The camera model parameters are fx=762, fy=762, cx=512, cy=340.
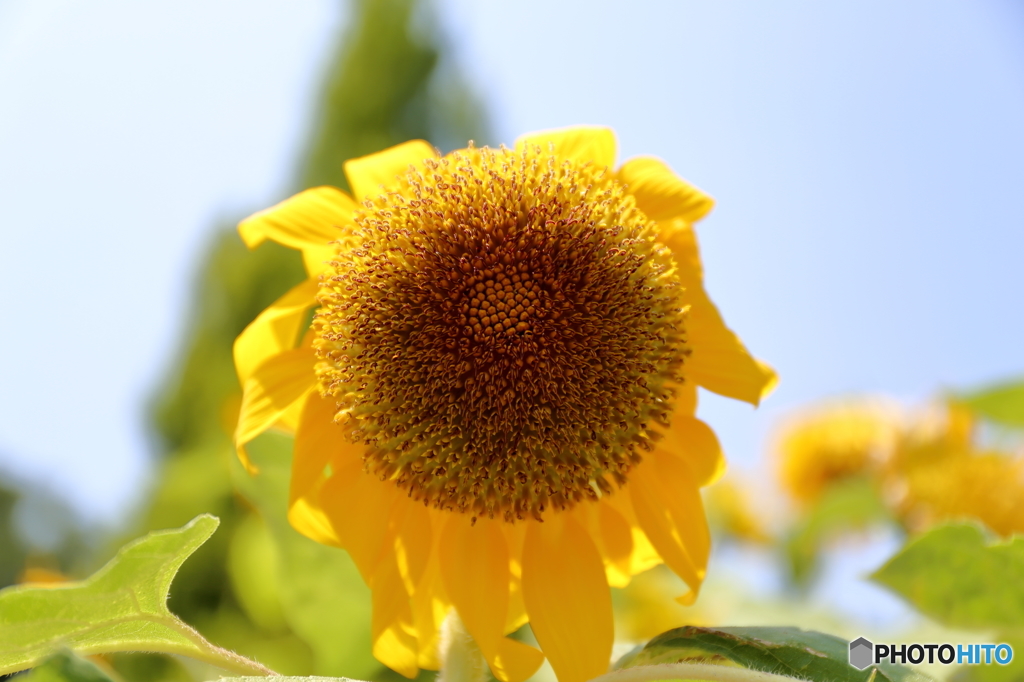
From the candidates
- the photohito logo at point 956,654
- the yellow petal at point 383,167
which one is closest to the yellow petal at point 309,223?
the yellow petal at point 383,167

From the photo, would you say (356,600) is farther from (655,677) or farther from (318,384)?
(655,677)

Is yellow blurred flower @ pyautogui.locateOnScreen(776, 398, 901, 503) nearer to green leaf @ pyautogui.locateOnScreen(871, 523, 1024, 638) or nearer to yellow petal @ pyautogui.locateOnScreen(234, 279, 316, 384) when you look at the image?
green leaf @ pyautogui.locateOnScreen(871, 523, 1024, 638)

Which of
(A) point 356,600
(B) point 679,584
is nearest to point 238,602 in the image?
(B) point 679,584

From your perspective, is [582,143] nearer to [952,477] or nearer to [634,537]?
[634,537]

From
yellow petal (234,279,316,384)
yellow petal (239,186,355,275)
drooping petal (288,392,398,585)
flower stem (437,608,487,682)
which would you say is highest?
yellow petal (239,186,355,275)

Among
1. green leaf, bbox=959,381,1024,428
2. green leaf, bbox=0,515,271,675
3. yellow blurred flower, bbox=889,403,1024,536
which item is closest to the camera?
green leaf, bbox=0,515,271,675

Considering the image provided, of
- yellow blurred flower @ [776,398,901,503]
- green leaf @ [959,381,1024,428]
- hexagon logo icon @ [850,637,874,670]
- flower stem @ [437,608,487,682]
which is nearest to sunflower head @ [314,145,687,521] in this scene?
flower stem @ [437,608,487,682]

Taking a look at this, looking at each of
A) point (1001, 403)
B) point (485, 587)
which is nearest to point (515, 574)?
point (485, 587)

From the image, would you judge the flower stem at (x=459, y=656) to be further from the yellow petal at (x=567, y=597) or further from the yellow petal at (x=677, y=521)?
the yellow petal at (x=677, y=521)
